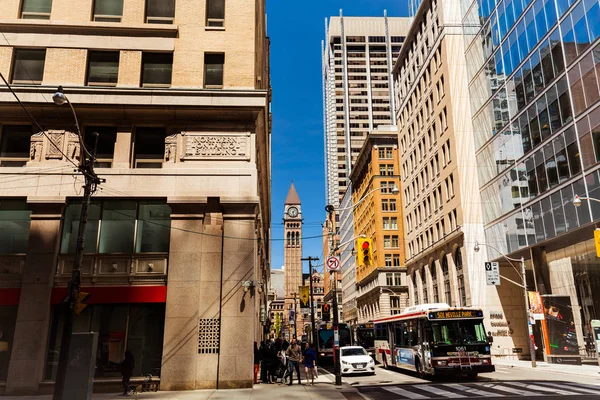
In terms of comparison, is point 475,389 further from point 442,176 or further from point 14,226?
point 442,176

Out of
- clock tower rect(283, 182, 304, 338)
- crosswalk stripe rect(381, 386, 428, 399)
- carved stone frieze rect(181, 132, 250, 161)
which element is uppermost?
clock tower rect(283, 182, 304, 338)

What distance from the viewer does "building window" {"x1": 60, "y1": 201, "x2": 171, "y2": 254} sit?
65.9ft

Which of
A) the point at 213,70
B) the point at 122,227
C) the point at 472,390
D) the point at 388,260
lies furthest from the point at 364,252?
the point at 388,260

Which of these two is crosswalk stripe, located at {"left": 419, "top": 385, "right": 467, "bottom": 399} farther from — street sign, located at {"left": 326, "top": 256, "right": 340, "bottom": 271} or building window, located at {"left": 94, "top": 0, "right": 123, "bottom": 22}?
building window, located at {"left": 94, "top": 0, "right": 123, "bottom": 22}

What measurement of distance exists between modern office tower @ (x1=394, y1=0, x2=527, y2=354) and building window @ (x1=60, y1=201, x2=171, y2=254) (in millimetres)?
33519

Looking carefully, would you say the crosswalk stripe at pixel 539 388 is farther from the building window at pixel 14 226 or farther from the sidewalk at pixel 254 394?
the building window at pixel 14 226

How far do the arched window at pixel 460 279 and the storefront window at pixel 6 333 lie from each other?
3894cm

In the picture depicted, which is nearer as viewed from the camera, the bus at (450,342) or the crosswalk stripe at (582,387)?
the crosswalk stripe at (582,387)

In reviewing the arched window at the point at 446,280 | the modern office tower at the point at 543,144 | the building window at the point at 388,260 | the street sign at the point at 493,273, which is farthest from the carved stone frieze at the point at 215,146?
the building window at the point at 388,260

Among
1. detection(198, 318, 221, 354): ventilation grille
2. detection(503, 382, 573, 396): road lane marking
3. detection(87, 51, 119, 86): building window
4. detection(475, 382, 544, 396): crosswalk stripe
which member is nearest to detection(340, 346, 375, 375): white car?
detection(475, 382, 544, 396): crosswalk stripe

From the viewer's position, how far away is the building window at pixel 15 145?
2088 centimetres

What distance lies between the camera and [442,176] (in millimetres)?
52469

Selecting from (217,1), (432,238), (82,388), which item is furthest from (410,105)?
(82,388)

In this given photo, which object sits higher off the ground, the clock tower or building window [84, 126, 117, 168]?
the clock tower
